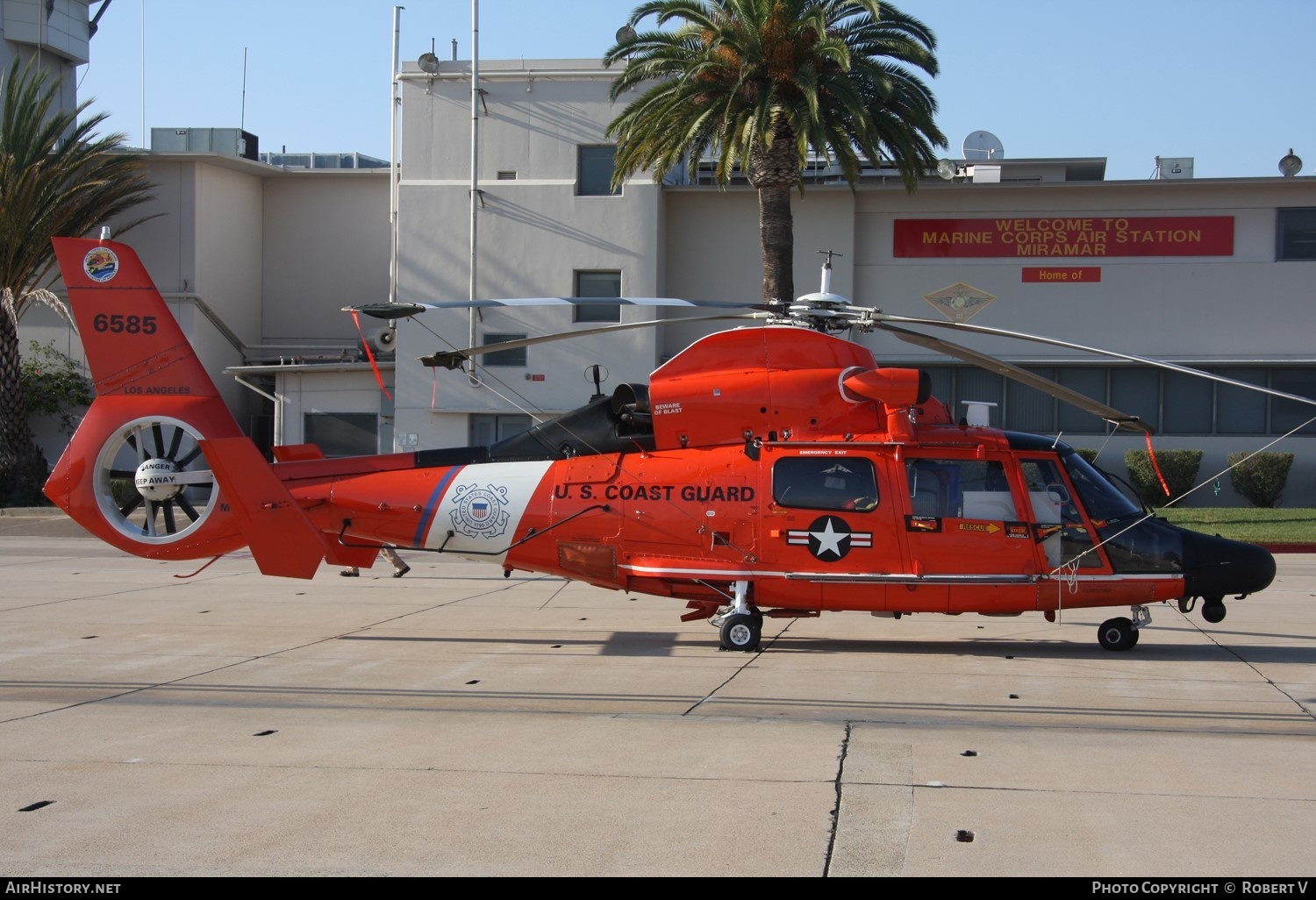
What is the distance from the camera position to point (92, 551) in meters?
21.1

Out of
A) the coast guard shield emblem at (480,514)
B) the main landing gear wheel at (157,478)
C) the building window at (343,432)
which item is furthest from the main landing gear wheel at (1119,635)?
the building window at (343,432)

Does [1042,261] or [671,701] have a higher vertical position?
[1042,261]

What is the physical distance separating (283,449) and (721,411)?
459cm

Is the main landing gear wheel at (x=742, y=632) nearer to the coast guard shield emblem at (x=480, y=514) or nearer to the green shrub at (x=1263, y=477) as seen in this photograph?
the coast guard shield emblem at (x=480, y=514)

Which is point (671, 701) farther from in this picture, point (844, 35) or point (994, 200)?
point (994, 200)

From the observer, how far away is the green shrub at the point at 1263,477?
27938 millimetres

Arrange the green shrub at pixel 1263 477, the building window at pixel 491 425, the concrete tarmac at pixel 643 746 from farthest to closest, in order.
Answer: the building window at pixel 491 425 < the green shrub at pixel 1263 477 < the concrete tarmac at pixel 643 746

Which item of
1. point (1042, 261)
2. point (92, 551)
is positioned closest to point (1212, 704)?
point (92, 551)

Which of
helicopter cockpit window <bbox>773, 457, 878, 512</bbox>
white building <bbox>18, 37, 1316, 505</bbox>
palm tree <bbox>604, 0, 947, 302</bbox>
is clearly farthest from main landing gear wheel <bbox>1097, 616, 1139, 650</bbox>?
white building <bbox>18, 37, 1316, 505</bbox>

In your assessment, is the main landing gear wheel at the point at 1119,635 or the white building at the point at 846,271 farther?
the white building at the point at 846,271

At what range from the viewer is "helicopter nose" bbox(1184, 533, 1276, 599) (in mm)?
10977

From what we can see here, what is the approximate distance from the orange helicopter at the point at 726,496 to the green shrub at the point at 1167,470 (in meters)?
17.9

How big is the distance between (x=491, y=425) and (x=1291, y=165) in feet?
70.6

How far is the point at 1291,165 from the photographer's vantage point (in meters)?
30.5
